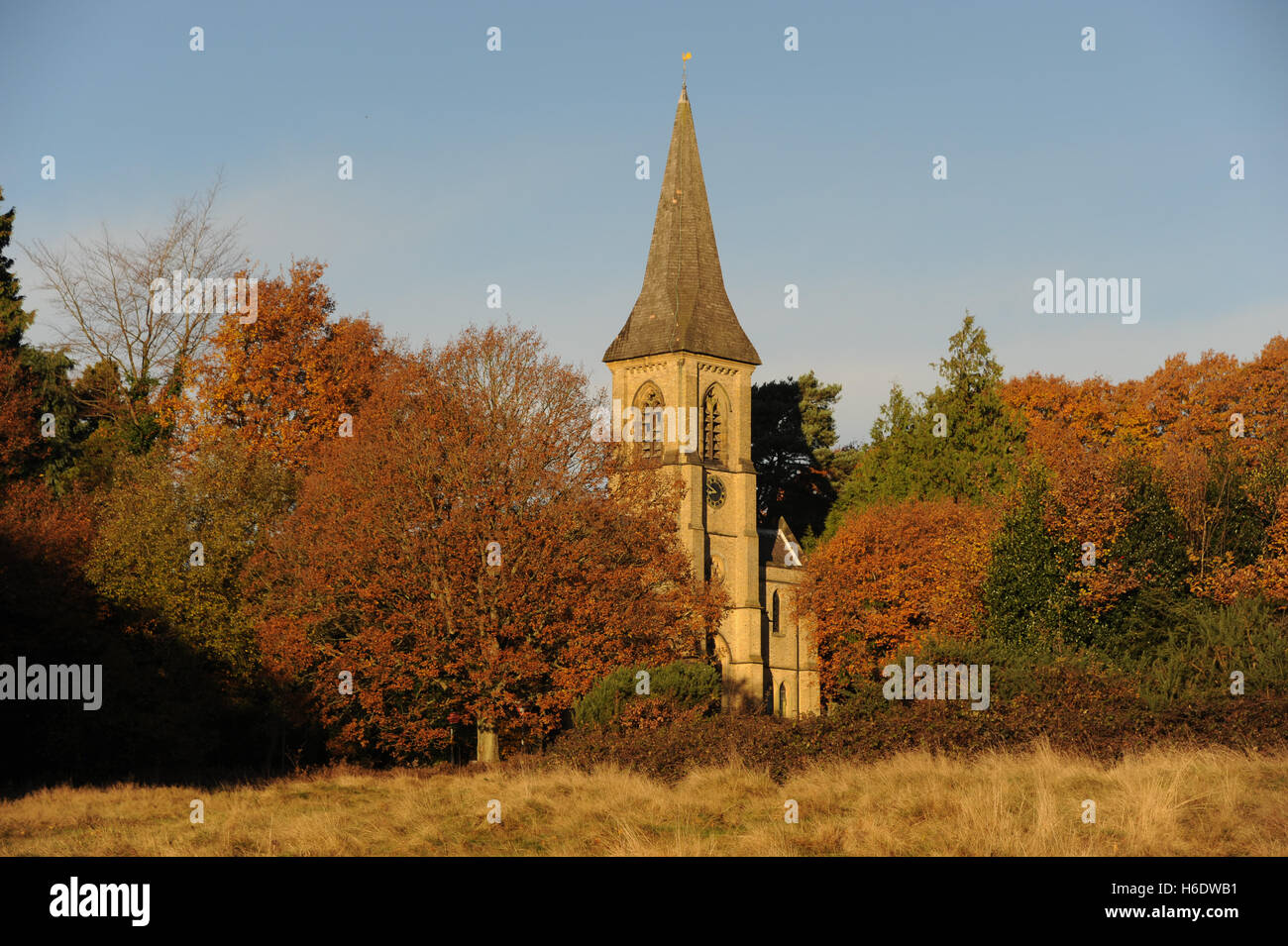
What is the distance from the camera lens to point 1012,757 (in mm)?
19844

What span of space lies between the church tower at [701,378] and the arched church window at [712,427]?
0.04m

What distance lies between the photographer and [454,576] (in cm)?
3002

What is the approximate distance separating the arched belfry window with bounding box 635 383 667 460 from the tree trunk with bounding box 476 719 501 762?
2814cm

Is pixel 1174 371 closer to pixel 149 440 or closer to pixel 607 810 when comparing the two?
pixel 149 440

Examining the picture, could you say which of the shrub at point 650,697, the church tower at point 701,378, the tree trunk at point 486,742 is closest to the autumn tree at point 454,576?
the tree trunk at point 486,742

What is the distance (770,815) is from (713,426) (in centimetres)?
4265

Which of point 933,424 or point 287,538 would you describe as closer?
point 287,538

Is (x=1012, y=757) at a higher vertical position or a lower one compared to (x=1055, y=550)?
lower

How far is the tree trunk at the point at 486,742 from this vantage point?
99.3ft

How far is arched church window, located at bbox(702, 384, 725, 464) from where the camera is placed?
58.8 metres

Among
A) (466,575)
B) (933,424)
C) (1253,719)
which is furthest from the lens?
(933,424)

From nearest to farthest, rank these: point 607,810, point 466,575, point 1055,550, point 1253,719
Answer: point 607,810 → point 1253,719 → point 466,575 → point 1055,550
